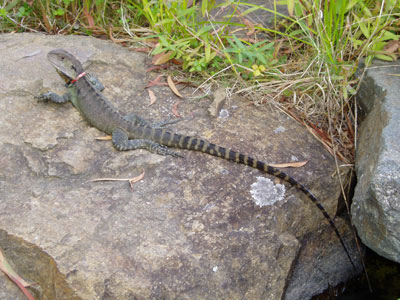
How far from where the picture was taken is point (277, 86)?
18.6 ft

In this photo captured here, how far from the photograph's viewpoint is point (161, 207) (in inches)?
162

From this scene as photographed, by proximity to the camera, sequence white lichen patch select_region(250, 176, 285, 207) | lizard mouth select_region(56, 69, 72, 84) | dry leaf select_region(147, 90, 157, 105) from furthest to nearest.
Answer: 1. dry leaf select_region(147, 90, 157, 105)
2. lizard mouth select_region(56, 69, 72, 84)
3. white lichen patch select_region(250, 176, 285, 207)

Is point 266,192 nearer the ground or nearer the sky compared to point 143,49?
nearer the ground

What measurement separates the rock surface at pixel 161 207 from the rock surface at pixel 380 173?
536 mm

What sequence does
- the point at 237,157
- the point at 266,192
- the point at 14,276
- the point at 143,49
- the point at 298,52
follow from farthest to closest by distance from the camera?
the point at 143,49 → the point at 298,52 → the point at 237,157 → the point at 266,192 → the point at 14,276

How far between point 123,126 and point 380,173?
107 inches

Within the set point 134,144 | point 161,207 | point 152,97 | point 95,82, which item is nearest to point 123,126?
point 134,144

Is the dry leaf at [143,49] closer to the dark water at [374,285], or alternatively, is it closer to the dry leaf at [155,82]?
the dry leaf at [155,82]

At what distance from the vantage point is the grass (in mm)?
5250

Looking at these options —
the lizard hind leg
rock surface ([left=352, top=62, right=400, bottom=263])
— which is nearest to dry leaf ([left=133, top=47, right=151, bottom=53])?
the lizard hind leg

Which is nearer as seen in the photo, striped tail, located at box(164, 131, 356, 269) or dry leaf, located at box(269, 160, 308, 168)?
striped tail, located at box(164, 131, 356, 269)

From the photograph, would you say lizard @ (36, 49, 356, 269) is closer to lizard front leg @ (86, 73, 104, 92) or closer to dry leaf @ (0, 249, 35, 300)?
lizard front leg @ (86, 73, 104, 92)

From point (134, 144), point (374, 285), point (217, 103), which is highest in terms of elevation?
point (217, 103)

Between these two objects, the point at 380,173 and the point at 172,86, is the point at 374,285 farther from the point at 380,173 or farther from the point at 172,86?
the point at 172,86
